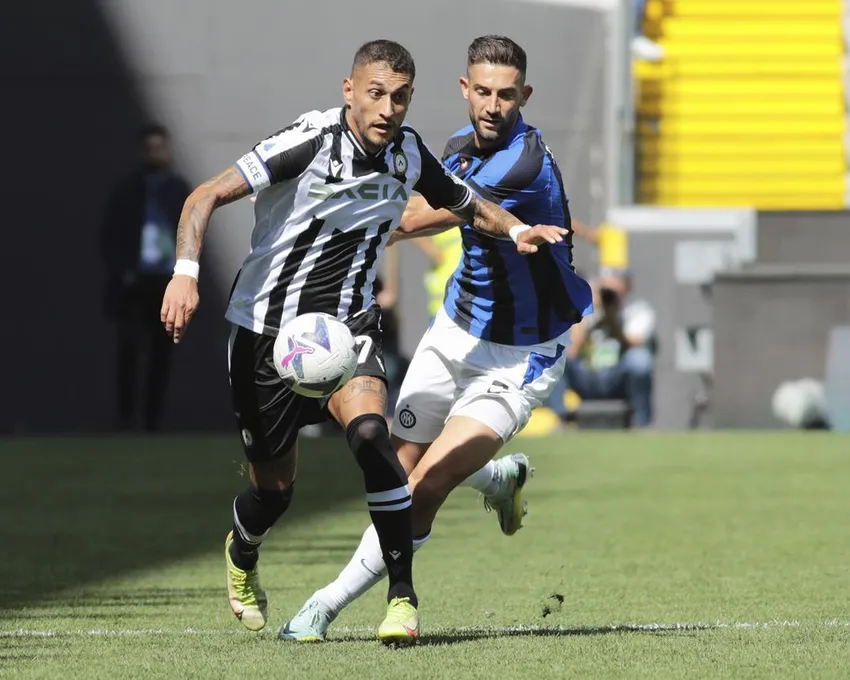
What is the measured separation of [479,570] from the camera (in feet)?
27.3

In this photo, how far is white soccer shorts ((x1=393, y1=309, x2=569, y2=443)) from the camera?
22.8 feet

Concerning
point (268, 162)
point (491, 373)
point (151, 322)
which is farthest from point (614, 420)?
point (268, 162)

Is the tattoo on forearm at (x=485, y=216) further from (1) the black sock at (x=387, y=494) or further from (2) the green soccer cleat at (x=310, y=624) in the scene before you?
(2) the green soccer cleat at (x=310, y=624)

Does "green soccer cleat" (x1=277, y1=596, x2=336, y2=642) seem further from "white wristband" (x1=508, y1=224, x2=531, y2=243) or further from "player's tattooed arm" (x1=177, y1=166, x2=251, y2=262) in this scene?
"white wristband" (x1=508, y1=224, x2=531, y2=243)

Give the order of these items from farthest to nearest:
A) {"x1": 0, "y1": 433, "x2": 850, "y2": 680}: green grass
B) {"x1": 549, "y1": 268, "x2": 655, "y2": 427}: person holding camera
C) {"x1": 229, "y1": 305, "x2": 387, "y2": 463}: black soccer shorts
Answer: {"x1": 549, "y1": 268, "x2": 655, "y2": 427}: person holding camera → {"x1": 229, "y1": 305, "x2": 387, "y2": 463}: black soccer shorts → {"x1": 0, "y1": 433, "x2": 850, "y2": 680}: green grass

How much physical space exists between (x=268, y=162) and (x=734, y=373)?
11816 millimetres

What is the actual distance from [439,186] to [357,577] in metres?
1.42

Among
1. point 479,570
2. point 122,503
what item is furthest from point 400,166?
point 122,503

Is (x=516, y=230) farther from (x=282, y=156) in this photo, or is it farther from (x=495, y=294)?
(x=282, y=156)

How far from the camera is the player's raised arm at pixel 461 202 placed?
657cm

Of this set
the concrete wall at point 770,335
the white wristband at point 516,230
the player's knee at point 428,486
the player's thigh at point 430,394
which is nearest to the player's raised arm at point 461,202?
the white wristband at point 516,230

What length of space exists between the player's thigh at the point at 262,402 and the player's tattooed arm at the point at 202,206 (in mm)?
529

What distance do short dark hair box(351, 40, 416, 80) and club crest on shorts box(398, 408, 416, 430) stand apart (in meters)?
1.39

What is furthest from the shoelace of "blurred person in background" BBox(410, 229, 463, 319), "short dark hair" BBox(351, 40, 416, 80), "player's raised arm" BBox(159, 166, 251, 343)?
"blurred person in background" BBox(410, 229, 463, 319)
